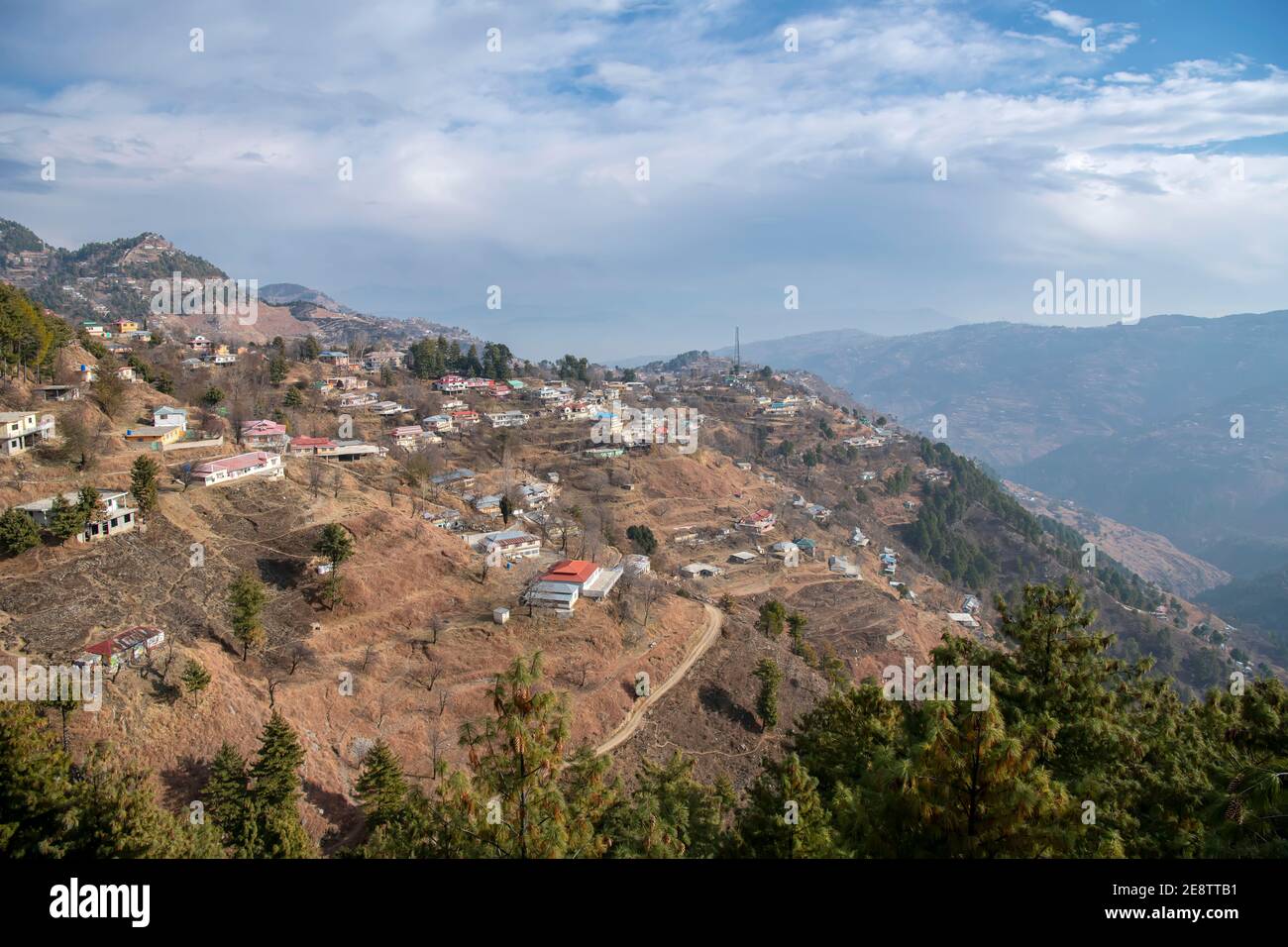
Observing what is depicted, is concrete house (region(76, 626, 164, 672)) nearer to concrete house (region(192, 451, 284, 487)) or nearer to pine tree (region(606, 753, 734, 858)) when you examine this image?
concrete house (region(192, 451, 284, 487))

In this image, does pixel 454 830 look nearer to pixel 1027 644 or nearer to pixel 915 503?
pixel 1027 644

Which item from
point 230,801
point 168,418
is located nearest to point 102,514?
point 168,418

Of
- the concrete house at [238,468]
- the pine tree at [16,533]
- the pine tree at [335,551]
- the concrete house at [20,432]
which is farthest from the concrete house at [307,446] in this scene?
the pine tree at [16,533]

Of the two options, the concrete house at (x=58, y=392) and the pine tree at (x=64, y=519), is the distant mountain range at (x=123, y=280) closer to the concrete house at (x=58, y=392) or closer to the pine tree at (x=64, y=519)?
the concrete house at (x=58, y=392)

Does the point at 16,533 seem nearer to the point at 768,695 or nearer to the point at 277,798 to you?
the point at 277,798

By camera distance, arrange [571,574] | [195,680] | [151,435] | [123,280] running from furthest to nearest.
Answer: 1. [123,280]
2. [151,435]
3. [571,574]
4. [195,680]
